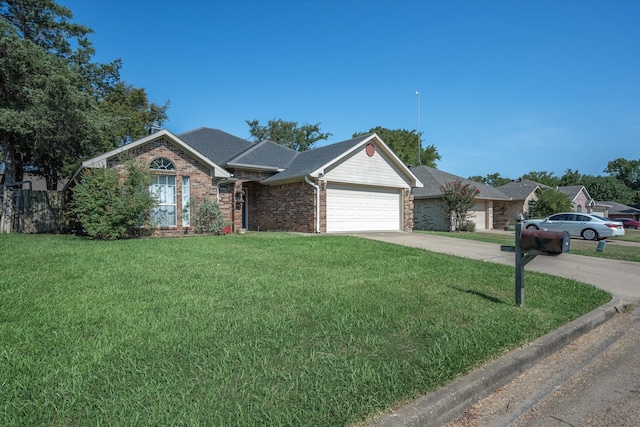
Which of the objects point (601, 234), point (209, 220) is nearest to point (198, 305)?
point (209, 220)

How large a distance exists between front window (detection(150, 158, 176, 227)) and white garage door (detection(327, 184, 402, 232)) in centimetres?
651

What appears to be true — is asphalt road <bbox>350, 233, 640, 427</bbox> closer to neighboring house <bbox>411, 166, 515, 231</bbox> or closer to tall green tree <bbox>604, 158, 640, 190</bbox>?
neighboring house <bbox>411, 166, 515, 231</bbox>

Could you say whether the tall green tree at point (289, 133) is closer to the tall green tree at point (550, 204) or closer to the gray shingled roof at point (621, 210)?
the tall green tree at point (550, 204)

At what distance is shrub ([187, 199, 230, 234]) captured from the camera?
571 inches

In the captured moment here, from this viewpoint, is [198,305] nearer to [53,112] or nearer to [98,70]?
[53,112]

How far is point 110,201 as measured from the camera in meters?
11.6

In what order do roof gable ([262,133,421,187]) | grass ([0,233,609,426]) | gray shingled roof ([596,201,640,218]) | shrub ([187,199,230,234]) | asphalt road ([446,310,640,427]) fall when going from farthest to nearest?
gray shingled roof ([596,201,640,218]), roof gable ([262,133,421,187]), shrub ([187,199,230,234]), asphalt road ([446,310,640,427]), grass ([0,233,609,426])

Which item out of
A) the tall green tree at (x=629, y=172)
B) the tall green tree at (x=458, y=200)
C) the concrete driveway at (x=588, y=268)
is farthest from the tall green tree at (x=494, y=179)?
the concrete driveway at (x=588, y=268)

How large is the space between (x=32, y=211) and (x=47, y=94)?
567 centimetres

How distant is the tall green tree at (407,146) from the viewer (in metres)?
40.2

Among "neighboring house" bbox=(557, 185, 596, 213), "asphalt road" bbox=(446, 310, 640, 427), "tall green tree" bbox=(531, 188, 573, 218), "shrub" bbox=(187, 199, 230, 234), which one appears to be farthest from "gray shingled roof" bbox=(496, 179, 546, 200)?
"asphalt road" bbox=(446, 310, 640, 427)

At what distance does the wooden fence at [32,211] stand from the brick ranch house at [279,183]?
3284 millimetres

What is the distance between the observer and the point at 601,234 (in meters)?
18.1

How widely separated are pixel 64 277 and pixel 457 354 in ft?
20.3
